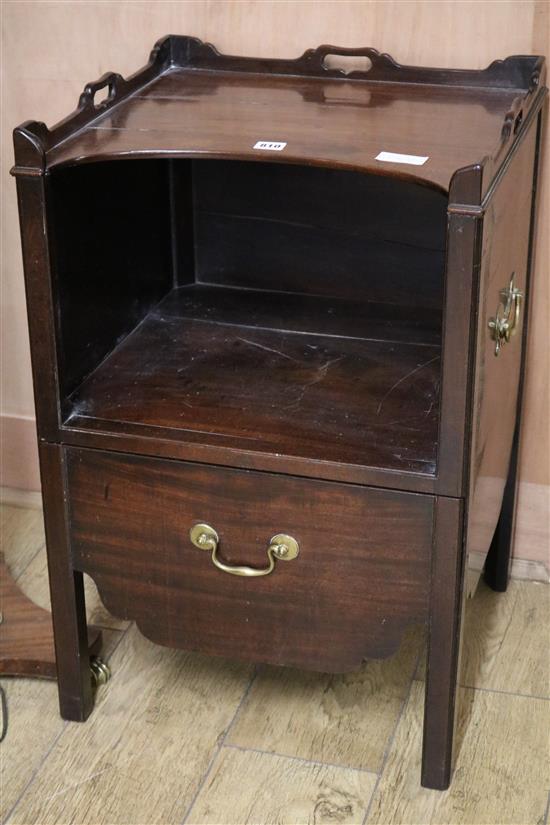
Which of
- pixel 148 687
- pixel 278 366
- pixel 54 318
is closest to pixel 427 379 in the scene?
pixel 278 366

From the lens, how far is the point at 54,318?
127cm

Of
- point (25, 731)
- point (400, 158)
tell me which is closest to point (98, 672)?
point (25, 731)

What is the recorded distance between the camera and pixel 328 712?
1.53 metres

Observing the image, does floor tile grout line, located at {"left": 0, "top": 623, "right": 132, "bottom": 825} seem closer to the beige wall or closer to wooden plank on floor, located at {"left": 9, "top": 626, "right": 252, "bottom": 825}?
wooden plank on floor, located at {"left": 9, "top": 626, "right": 252, "bottom": 825}

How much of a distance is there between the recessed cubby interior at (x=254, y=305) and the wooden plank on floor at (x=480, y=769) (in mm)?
417

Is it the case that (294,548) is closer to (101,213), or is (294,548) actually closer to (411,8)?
(101,213)

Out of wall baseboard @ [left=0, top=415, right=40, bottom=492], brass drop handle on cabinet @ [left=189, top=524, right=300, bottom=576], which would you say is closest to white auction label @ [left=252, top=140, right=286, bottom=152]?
brass drop handle on cabinet @ [left=189, top=524, right=300, bottom=576]

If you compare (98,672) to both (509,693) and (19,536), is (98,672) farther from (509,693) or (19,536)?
(509,693)

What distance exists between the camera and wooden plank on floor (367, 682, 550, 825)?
4.52 ft

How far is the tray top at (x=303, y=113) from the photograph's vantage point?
118 centimetres

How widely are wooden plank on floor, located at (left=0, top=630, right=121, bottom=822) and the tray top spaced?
70 cm

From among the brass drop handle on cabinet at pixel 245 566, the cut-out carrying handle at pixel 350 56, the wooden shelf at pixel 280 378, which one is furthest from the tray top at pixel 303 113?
the brass drop handle on cabinet at pixel 245 566

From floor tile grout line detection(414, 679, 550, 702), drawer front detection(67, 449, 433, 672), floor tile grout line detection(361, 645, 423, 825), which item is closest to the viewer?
drawer front detection(67, 449, 433, 672)

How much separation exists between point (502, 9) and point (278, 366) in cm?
50
